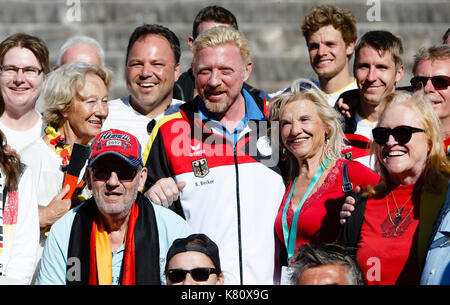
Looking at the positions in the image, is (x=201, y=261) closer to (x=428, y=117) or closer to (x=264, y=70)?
(x=428, y=117)

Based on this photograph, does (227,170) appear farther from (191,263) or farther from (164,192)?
(191,263)

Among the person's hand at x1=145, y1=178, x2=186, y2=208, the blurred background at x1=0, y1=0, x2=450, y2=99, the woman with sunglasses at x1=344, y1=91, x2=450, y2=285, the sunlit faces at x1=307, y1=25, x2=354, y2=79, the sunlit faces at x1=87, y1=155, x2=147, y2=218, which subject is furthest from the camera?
the blurred background at x1=0, y1=0, x2=450, y2=99

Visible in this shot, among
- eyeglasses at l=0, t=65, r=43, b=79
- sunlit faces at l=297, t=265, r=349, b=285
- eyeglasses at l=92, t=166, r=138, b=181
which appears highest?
eyeglasses at l=0, t=65, r=43, b=79

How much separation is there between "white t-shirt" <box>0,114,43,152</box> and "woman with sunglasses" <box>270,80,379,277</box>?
1891mm

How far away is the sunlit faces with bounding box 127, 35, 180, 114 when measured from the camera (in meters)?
5.23

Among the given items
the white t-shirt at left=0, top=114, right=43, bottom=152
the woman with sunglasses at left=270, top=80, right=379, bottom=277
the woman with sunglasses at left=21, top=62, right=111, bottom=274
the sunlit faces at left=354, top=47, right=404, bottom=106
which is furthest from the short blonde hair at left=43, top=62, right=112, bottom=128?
the sunlit faces at left=354, top=47, right=404, bottom=106

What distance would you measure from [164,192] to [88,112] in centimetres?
101

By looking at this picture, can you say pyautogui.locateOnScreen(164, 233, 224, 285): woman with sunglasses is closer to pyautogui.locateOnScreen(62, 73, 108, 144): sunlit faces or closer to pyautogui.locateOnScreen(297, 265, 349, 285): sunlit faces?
pyautogui.locateOnScreen(297, 265, 349, 285): sunlit faces

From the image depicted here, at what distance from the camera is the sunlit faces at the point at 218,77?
4746 millimetres

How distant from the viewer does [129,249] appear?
3988 millimetres

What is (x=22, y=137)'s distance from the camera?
18.0ft

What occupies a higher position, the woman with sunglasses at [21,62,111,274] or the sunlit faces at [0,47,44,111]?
the sunlit faces at [0,47,44,111]

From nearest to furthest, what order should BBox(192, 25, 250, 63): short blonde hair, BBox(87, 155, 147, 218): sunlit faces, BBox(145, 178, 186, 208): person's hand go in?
1. BBox(87, 155, 147, 218): sunlit faces
2. BBox(145, 178, 186, 208): person's hand
3. BBox(192, 25, 250, 63): short blonde hair

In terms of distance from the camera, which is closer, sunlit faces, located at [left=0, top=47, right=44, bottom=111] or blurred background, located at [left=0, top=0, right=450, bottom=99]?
sunlit faces, located at [left=0, top=47, right=44, bottom=111]
